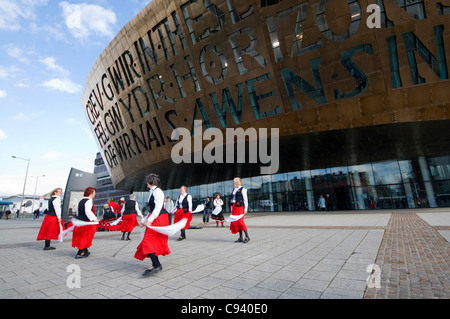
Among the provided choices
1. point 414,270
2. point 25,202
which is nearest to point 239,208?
point 414,270

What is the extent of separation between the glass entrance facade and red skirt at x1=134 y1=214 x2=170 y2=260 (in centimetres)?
2506

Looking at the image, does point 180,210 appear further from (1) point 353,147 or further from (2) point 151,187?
(1) point 353,147

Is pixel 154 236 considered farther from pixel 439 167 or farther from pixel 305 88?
pixel 439 167

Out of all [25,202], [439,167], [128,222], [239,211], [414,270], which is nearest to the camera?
[414,270]

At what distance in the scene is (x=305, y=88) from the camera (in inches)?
606

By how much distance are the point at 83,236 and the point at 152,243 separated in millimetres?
3349

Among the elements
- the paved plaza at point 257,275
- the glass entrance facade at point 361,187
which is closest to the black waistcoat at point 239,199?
the paved plaza at point 257,275

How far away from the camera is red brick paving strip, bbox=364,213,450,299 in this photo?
9.29 feet

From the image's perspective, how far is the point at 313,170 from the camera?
2691 centimetres

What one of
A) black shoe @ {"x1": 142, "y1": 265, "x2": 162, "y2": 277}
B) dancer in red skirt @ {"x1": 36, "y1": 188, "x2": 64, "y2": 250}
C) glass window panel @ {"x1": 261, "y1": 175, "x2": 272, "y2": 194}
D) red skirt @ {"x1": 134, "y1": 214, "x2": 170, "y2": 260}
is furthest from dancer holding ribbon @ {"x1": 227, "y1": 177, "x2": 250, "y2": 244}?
glass window panel @ {"x1": 261, "y1": 175, "x2": 272, "y2": 194}

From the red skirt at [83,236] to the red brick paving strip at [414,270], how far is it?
665cm

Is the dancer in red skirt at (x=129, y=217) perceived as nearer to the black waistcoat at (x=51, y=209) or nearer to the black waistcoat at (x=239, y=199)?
the black waistcoat at (x=51, y=209)

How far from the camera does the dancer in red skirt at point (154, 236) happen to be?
13.5 feet

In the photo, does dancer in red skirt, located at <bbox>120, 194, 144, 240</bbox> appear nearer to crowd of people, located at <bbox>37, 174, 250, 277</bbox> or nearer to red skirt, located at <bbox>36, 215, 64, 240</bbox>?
crowd of people, located at <bbox>37, 174, 250, 277</bbox>
